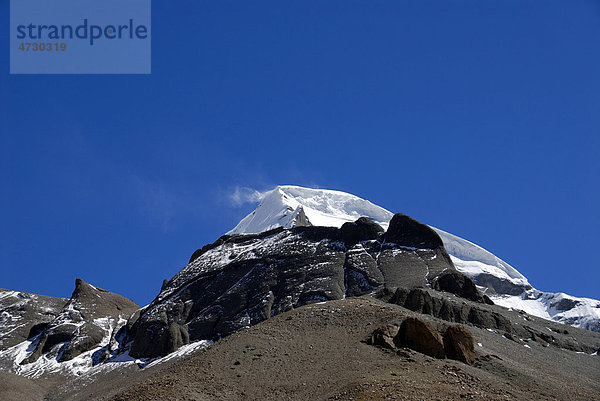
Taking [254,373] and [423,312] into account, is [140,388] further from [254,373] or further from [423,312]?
[423,312]

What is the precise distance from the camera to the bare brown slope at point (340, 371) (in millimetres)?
52875

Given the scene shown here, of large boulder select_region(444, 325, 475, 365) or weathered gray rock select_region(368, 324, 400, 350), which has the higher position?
weathered gray rock select_region(368, 324, 400, 350)

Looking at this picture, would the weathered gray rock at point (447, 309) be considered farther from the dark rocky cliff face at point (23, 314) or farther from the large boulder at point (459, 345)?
the dark rocky cliff face at point (23, 314)

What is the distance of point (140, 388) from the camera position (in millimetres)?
56188

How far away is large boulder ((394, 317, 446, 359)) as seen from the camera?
6094cm

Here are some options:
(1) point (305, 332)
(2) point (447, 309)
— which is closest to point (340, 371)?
(1) point (305, 332)

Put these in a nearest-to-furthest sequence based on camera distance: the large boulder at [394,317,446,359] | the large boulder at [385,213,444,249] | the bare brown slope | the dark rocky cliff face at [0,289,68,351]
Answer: the bare brown slope < the large boulder at [394,317,446,359] < the large boulder at [385,213,444,249] < the dark rocky cliff face at [0,289,68,351]

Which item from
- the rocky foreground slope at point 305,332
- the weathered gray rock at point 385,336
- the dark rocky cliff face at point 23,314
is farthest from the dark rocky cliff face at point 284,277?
the weathered gray rock at point 385,336

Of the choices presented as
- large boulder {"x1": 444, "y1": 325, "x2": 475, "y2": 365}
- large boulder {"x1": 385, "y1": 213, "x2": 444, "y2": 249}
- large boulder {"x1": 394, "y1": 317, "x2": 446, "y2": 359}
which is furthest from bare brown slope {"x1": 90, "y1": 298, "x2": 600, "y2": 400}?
large boulder {"x1": 385, "y1": 213, "x2": 444, "y2": 249}

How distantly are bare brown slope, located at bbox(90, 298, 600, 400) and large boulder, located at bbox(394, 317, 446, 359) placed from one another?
1860 mm

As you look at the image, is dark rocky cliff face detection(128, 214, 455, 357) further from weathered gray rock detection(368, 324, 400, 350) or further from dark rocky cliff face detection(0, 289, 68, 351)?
weathered gray rock detection(368, 324, 400, 350)

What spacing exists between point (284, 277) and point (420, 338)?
6012 cm

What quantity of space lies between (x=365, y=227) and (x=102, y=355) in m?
55.1

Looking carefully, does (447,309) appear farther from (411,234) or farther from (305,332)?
(411,234)
